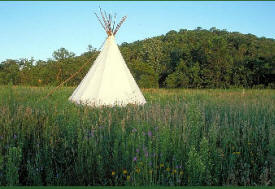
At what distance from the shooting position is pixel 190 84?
A: 79.9ft

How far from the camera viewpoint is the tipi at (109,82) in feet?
26.9

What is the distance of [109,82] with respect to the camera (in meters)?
8.34

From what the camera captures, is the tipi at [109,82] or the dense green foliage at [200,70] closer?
the tipi at [109,82]

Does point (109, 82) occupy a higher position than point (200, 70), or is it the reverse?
point (200, 70)

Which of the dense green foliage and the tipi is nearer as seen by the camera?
the tipi

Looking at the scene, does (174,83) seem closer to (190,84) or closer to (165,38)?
(190,84)

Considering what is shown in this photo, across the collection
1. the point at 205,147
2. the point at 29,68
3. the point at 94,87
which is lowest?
the point at 205,147

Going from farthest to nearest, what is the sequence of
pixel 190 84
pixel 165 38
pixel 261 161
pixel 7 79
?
pixel 165 38 < pixel 7 79 < pixel 190 84 < pixel 261 161

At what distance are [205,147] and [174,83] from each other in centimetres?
2092

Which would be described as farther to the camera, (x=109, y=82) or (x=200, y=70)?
(x=200, y=70)

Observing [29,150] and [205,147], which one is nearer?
[205,147]

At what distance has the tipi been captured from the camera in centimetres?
820

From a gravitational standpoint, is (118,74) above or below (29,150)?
above

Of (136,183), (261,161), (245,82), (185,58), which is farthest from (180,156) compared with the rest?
(185,58)
